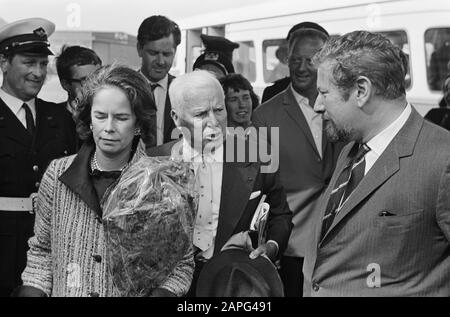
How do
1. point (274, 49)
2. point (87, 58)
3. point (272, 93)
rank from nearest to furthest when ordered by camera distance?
point (87, 58) → point (272, 93) → point (274, 49)

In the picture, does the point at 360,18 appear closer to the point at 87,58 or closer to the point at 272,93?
the point at 272,93

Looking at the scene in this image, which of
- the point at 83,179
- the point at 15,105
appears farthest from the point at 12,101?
the point at 83,179

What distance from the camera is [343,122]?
9.16ft

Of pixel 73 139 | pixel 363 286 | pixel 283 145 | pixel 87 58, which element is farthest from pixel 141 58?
pixel 363 286

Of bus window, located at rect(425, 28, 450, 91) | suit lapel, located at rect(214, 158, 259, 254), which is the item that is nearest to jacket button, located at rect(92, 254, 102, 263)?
suit lapel, located at rect(214, 158, 259, 254)

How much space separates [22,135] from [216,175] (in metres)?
1.34

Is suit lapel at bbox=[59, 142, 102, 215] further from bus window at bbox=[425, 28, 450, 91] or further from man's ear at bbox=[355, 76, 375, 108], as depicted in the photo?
bus window at bbox=[425, 28, 450, 91]

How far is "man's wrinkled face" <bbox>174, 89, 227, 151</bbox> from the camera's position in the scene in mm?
3350

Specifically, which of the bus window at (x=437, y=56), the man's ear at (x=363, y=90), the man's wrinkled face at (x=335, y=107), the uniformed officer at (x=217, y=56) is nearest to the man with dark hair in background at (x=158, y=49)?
the uniformed officer at (x=217, y=56)

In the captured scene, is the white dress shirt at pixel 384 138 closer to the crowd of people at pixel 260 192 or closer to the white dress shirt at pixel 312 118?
the crowd of people at pixel 260 192

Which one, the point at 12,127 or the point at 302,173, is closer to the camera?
the point at 12,127

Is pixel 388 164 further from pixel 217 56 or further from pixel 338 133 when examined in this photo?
pixel 217 56

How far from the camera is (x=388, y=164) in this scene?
8.66 feet
